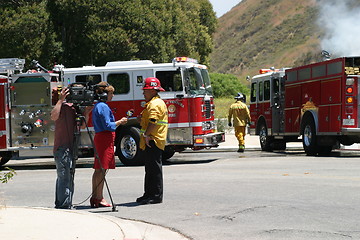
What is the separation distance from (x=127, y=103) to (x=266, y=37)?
395ft

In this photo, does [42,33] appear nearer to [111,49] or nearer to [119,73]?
[111,49]

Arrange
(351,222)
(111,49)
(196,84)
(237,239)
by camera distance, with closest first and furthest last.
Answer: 1. (237,239)
2. (351,222)
3. (196,84)
4. (111,49)

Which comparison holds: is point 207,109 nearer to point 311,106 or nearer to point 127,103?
point 127,103

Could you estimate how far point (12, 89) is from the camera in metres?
18.5

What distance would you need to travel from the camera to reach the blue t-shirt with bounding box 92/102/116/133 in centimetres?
1028

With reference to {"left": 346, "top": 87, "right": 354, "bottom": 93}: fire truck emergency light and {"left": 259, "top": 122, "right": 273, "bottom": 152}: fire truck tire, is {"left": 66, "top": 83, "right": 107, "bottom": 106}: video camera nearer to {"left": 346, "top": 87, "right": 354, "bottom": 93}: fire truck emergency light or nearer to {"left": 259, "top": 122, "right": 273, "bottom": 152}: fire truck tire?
{"left": 346, "top": 87, "right": 354, "bottom": 93}: fire truck emergency light

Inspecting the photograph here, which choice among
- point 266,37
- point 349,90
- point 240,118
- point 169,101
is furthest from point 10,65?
point 266,37

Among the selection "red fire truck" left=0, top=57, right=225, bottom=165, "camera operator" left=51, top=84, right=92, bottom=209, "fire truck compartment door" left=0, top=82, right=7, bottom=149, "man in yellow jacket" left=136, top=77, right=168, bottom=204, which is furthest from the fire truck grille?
"camera operator" left=51, top=84, right=92, bottom=209

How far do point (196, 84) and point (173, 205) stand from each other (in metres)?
7.85

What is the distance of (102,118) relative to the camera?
10.3 meters

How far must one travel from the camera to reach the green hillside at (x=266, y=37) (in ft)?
388

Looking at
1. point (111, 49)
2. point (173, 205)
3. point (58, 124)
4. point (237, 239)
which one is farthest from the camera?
point (111, 49)

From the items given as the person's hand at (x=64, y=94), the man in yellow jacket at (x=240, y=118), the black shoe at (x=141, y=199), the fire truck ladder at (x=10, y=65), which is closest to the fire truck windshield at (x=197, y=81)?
the man in yellow jacket at (x=240, y=118)

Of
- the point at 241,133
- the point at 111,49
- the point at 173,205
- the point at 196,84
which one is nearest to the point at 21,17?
the point at 111,49
